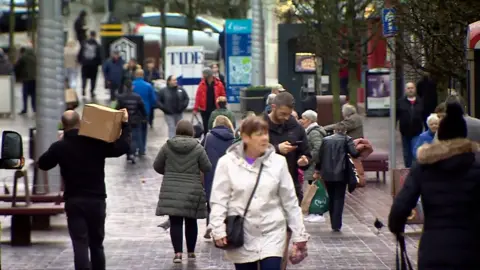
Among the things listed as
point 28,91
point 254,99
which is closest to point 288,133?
point 254,99

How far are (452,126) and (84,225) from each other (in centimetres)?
407

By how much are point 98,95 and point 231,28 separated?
7.06 metres

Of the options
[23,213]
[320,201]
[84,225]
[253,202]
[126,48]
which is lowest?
[320,201]

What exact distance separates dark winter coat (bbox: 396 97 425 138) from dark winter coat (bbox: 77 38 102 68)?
16.7 meters

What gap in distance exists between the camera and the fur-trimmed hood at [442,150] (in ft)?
25.5

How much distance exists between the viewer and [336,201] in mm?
16219

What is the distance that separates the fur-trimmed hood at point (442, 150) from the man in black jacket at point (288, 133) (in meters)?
3.06

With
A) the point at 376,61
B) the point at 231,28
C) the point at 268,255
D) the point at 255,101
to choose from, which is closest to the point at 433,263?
the point at 268,255

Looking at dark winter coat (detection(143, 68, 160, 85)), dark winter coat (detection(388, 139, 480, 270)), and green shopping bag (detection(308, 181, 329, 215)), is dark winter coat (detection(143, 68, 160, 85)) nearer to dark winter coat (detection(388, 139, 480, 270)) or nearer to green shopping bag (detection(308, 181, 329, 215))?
green shopping bag (detection(308, 181, 329, 215))

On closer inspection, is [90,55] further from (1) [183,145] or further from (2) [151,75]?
(1) [183,145]

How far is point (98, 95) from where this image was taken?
3925 centimetres

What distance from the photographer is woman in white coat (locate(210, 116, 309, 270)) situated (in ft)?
28.1

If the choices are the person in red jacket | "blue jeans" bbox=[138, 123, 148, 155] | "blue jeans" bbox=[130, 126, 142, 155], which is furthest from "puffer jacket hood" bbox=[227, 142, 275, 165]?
the person in red jacket

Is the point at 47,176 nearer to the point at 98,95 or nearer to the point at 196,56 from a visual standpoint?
the point at 196,56
